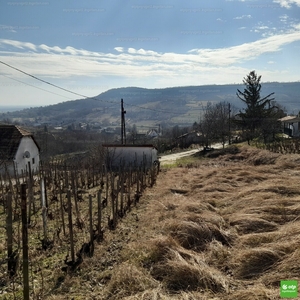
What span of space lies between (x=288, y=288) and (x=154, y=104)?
14863cm

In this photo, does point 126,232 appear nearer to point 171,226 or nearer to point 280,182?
point 171,226

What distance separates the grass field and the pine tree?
23552 mm

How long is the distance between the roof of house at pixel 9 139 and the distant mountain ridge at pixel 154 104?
99.3 metres

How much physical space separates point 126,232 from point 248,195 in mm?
3428

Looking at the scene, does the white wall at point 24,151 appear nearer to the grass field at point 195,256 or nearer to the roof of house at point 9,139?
the roof of house at point 9,139

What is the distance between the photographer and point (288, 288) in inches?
126

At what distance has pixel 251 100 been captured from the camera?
30531 mm

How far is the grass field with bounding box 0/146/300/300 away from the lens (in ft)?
11.6

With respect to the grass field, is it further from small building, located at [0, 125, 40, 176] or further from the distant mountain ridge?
the distant mountain ridge

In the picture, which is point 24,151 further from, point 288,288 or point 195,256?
point 288,288

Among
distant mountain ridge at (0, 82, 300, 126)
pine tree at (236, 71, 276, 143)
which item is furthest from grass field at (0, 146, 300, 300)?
distant mountain ridge at (0, 82, 300, 126)

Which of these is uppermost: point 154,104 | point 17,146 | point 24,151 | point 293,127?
point 154,104

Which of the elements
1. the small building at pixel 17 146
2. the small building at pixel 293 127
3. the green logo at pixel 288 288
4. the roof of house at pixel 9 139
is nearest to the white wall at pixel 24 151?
the small building at pixel 17 146

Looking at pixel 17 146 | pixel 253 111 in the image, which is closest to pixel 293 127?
pixel 253 111
